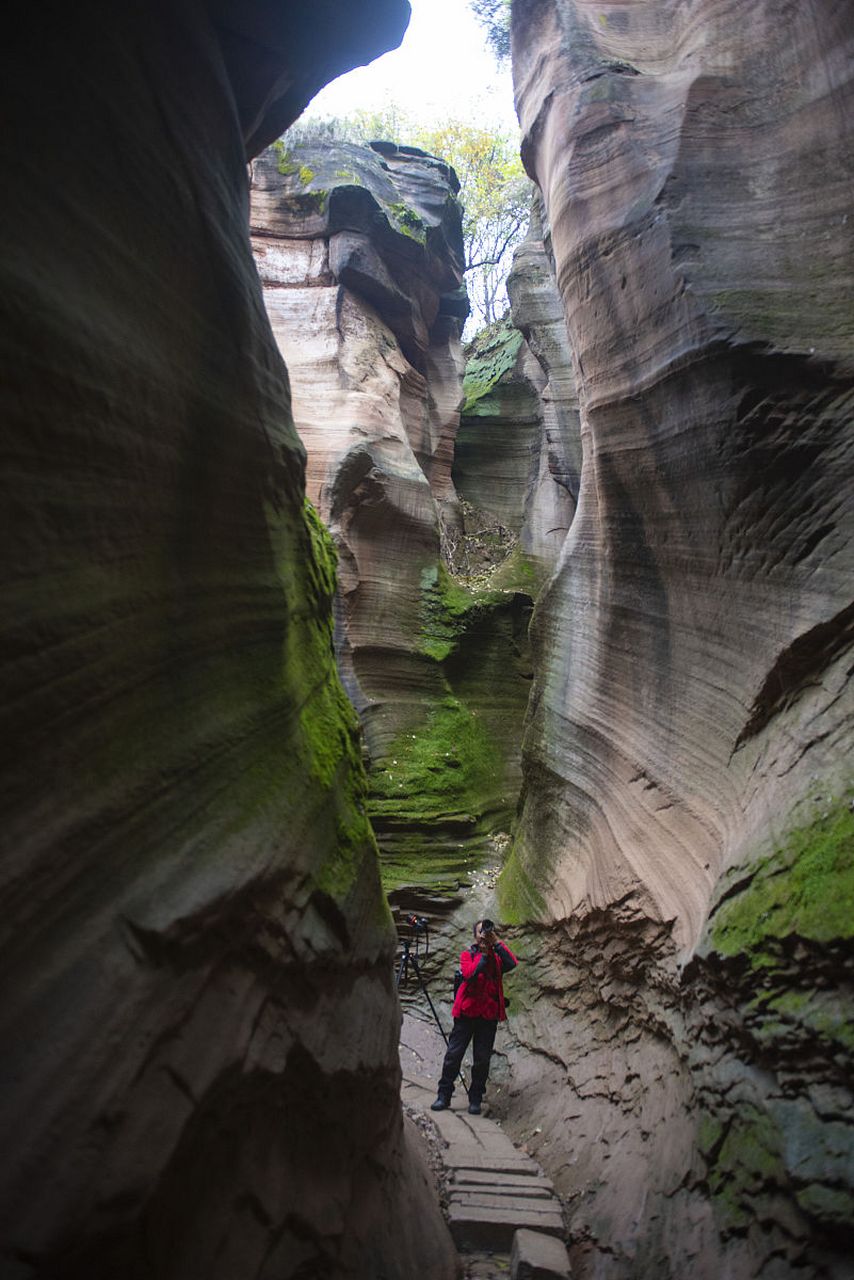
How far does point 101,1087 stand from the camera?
2152 millimetres

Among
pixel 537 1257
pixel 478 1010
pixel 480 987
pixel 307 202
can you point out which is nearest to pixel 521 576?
pixel 307 202

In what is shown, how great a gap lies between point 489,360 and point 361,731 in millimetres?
12859

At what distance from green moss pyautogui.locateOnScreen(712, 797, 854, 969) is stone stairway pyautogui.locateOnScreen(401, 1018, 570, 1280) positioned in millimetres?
1889

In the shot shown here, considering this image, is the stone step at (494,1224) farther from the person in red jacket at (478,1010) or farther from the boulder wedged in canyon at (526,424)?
the boulder wedged in canyon at (526,424)

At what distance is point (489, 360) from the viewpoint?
17078 mm

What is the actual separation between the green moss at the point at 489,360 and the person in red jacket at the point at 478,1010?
37.7 ft

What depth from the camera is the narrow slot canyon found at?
230 centimetres

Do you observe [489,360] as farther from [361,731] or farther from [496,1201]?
[496,1201]

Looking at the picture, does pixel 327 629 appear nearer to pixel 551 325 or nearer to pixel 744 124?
pixel 744 124

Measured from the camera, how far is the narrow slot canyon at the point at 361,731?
90.7 inches

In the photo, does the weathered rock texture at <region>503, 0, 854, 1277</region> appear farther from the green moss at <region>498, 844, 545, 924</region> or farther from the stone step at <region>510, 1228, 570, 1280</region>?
the stone step at <region>510, 1228, 570, 1280</region>

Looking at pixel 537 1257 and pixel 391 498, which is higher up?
pixel 391 498

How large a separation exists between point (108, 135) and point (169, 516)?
124 cm

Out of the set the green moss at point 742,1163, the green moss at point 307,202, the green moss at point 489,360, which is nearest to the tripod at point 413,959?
the green moss at point 742,1163
